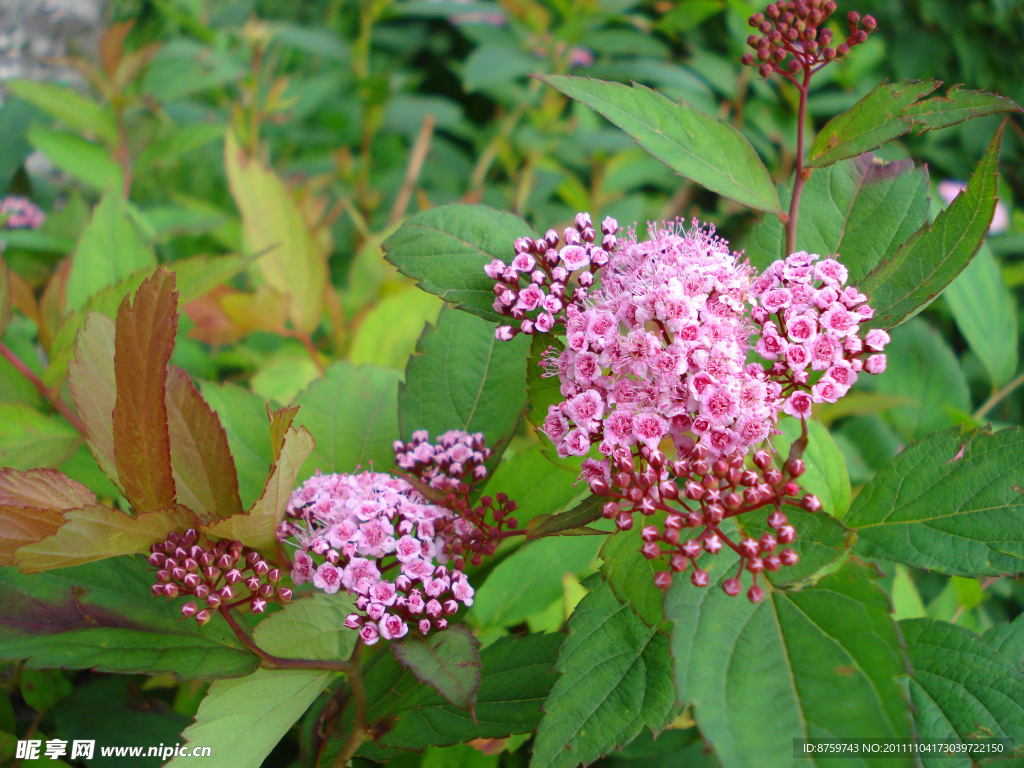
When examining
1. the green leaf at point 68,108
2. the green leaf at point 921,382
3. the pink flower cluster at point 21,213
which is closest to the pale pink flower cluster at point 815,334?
the green leaf at point 921,382

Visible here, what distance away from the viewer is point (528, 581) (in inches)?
45.4

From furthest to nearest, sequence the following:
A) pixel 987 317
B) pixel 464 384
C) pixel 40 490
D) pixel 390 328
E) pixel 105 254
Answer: pixel 987 317 → pixel 390 328 → pixel 105 254 → pixel 464 384 → pixel 40 490

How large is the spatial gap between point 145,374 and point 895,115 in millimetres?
823

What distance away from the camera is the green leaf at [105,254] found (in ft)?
3.99

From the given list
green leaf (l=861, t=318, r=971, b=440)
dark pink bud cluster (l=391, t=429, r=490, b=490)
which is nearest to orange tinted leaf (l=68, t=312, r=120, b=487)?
dark pink bud cluster (l=391, t=429, r=490, b=490)

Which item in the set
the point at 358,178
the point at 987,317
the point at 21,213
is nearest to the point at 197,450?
the point at 21,213

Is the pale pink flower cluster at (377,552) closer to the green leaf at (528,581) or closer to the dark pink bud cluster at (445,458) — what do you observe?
the dark pink bud cluster at (445,458)

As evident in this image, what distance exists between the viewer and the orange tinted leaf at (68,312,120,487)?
2.43ft

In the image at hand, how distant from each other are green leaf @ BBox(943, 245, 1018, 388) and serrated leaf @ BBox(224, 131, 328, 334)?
1.45m

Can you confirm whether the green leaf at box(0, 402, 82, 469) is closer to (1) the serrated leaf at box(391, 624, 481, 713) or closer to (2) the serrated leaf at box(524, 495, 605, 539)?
(1) the serrated leaf at box(391, 624, 481, 713)

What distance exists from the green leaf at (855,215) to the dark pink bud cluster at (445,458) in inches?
17.3

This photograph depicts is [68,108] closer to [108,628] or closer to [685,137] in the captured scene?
[108,628]

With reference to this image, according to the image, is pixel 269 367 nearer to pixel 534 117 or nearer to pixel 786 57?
pixel 786 57

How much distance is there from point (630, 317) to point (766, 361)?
21 centimetres
